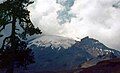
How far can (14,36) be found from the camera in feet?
123

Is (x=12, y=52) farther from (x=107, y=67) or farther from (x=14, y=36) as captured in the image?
(x=107, y=67)

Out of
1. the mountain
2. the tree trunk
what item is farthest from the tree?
the mountain

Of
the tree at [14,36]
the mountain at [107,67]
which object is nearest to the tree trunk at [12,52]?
the tree at [14,36]

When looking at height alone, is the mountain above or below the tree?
above

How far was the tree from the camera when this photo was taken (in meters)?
37.0

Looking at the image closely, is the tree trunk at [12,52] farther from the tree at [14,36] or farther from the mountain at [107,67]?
the mountain at [107,67]

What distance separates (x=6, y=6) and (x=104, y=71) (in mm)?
72123

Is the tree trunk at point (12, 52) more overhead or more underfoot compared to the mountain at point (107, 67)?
more underfoot

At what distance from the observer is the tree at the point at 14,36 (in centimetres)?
3697

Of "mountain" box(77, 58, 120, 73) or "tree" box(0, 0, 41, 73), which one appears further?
"mountain" box(77, 58, 120, 73)

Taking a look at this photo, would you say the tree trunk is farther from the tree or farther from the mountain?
the mountain

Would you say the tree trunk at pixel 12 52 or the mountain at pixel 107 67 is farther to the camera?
the mountain at pixel 107 67

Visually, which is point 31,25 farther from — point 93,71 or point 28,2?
point 93,71

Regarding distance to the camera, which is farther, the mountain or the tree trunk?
the mountain
